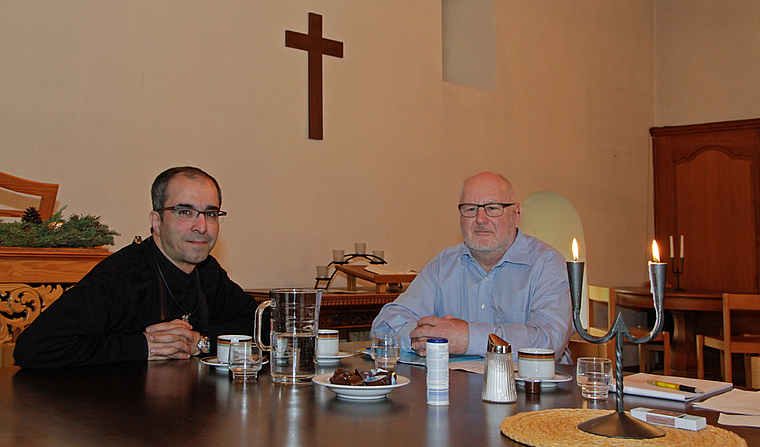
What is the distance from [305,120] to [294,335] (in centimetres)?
319

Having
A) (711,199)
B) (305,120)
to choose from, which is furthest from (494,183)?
(711,199)

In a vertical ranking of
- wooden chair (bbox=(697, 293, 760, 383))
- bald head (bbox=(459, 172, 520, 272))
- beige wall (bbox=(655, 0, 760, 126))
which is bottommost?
wooden chair (bbox=(697, 293, 760, 383))

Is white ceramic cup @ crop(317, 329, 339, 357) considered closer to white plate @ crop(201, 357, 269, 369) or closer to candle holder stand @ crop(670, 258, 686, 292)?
white plate @ crop(201, 357, 269, 369)

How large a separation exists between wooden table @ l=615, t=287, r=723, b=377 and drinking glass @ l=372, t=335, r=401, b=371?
4739 millimetres

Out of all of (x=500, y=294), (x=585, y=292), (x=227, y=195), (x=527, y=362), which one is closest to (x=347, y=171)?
(x=227, y=195)

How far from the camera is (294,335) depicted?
1.64 m

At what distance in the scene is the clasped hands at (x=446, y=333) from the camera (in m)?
2.12

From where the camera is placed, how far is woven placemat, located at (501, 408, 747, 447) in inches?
43.7

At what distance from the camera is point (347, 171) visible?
192 inches

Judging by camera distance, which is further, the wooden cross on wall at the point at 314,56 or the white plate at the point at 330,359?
the wooden cross on wall at the point at 314,56

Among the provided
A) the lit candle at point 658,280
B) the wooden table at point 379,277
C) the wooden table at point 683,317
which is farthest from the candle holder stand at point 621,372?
the wooden table at point 683,317

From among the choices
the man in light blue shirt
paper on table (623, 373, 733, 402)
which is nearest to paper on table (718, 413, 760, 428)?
paper on table (623, 373, 733, 402)

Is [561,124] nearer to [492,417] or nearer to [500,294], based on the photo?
[500,294]

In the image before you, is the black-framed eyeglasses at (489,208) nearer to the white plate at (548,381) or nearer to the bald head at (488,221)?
the bald head at (488,221)
